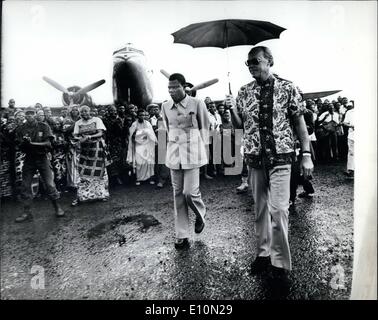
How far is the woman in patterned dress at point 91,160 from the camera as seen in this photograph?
4391mm

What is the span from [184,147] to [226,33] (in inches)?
49.3

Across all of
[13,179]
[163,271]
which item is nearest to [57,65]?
[13,179]

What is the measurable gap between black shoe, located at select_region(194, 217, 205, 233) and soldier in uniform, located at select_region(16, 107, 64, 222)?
1.82 metres

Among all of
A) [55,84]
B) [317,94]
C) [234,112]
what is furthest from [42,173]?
[317,94]

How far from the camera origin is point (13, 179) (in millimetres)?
4695

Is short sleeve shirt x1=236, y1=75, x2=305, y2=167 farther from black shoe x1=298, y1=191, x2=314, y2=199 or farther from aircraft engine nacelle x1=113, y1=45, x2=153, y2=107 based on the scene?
black shoe x1=298, y1=191, x2=314, y2=199

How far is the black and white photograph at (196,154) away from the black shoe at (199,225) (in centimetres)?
2

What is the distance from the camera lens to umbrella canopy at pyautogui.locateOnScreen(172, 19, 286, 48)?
3.18 m

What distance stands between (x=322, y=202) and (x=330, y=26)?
2107 mm

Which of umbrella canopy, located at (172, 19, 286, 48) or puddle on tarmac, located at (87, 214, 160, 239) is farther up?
umbrella canopy, located at (172, 19, 286, 48)

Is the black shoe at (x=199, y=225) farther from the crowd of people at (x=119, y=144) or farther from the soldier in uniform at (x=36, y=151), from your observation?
the soldier in uniform at (x=36, y=151)

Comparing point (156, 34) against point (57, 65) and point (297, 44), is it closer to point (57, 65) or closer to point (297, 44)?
point (57, 65)

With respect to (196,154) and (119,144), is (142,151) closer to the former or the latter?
(119,144)

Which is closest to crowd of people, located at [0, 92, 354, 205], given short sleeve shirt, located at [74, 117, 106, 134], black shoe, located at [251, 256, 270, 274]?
short sleeve shirt, located at [74, 117, 106, 134]
